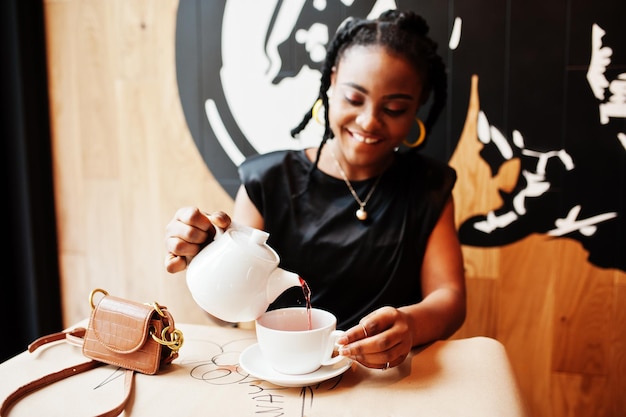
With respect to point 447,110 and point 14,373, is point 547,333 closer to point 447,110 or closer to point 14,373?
point 447,110

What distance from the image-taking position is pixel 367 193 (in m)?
1.27

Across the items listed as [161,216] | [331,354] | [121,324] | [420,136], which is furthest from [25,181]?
[331,354]

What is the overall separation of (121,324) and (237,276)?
24cm

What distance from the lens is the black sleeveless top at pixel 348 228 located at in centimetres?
122

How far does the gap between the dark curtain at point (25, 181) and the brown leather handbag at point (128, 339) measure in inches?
44.1

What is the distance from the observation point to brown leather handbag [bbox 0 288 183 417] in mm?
806

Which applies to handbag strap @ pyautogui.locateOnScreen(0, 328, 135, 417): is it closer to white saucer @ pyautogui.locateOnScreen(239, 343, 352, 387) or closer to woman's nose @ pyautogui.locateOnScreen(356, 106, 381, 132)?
white saucer @ pyautogui.locateOnScreen(239, 343, 352, 387)

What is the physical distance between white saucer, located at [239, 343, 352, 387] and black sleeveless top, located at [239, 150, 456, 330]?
1.31 ft

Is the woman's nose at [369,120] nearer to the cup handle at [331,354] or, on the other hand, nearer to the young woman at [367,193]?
the young woman at [367,193]

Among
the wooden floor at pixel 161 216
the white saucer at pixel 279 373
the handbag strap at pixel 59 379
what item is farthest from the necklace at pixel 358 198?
the handbag strap at pixel 59 379

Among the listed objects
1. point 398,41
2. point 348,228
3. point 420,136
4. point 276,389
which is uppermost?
point 398,41

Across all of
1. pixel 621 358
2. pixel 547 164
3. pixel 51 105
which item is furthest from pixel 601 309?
pixel 51 105

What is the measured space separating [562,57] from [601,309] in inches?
27.7

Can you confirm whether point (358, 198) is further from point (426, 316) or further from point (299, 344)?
point (299, 344)
